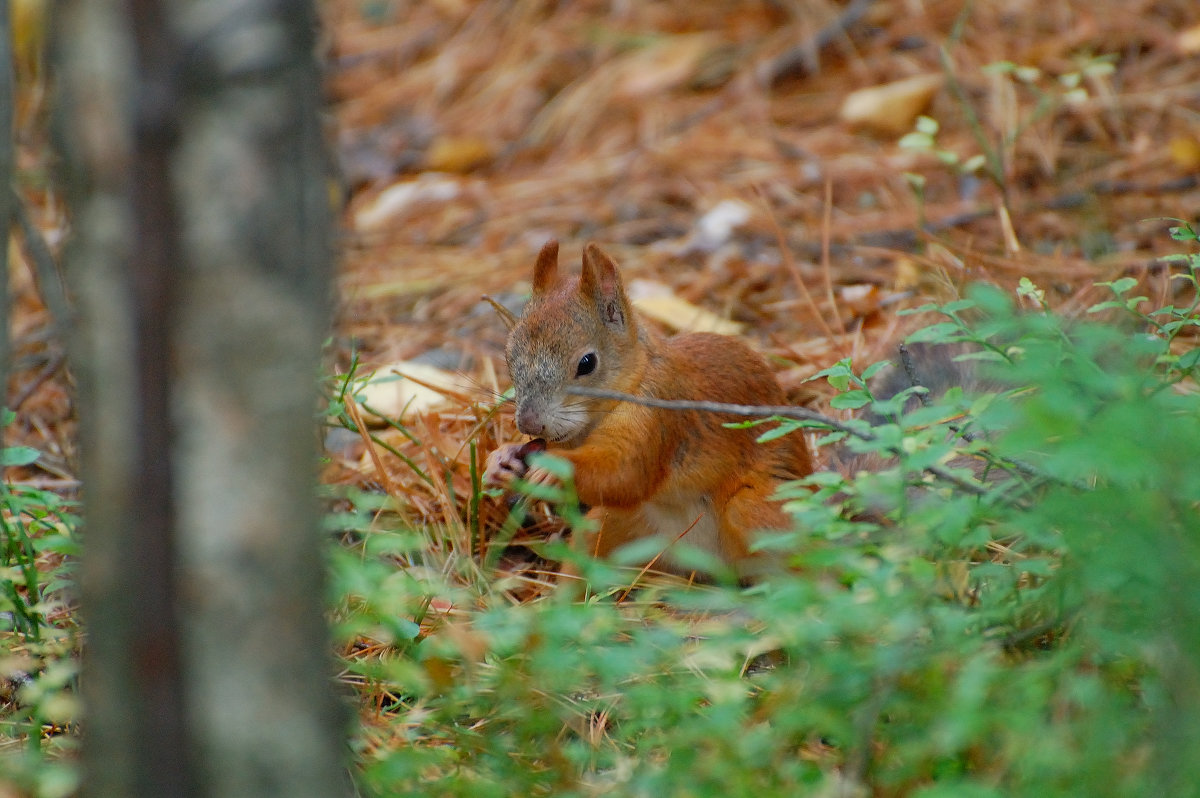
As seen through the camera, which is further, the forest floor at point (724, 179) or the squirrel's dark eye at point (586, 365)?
the forest floor at point (724, 179)

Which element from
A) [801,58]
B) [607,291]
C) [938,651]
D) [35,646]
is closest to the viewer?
[938,651]

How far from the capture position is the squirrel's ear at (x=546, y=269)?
2805mm

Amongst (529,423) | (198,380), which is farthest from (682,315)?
(198,380)

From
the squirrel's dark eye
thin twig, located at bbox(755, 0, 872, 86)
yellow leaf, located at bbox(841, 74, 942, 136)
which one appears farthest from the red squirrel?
thin twig, located at bbox(755, 0, 872, 86)

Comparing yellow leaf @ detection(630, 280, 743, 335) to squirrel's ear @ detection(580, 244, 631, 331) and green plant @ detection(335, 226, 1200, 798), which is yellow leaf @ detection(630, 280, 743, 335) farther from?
green plant @ detection(335, 226, 1200, 798)

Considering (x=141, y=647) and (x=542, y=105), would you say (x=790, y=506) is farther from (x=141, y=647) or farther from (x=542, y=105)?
(x=542, y=105)

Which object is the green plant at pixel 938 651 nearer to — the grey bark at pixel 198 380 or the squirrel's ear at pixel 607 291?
the grey bark at pixel 198 380

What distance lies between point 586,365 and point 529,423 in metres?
0.21

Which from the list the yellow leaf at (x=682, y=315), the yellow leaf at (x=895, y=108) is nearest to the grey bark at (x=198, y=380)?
the yellow leaf at (x=682, y=315)

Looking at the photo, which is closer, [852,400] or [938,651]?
[938,651]

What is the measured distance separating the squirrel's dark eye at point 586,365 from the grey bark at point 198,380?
60.8 inches

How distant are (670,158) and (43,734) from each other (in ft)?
11.4

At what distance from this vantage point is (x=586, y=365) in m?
2.70

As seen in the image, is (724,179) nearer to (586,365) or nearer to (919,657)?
(586,365)
